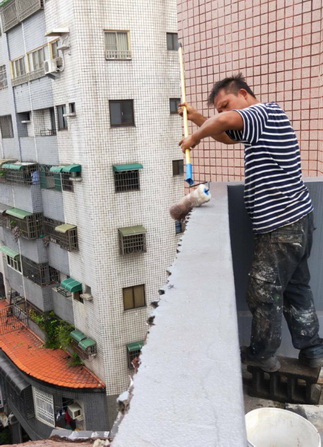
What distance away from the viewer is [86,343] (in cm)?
1349

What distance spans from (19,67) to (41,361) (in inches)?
377

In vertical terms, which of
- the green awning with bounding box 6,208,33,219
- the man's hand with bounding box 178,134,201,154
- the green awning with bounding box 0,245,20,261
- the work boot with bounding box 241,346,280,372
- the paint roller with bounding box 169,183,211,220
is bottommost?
the green awning with bounding box 0,245,20,261

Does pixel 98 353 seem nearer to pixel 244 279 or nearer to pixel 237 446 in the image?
pixel 244 279

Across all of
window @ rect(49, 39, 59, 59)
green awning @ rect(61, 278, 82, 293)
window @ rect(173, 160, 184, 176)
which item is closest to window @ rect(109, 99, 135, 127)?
window @ rect(173, 160, 184, 176)

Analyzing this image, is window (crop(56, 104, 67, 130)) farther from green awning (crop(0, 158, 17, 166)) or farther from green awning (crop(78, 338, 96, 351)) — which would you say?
green awning (crop(78, 338, 96, 351))

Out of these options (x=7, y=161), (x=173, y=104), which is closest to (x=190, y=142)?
(x=173, y=104)

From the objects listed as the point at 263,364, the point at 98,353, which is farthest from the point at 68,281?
the point at 263,364

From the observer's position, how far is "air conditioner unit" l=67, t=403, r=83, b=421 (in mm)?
13886

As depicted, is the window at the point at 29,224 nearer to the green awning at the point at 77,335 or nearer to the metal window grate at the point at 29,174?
the metal window grate at the point at 29,174

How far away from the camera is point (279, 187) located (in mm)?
2600

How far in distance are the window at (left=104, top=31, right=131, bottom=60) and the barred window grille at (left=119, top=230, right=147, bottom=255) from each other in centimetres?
468

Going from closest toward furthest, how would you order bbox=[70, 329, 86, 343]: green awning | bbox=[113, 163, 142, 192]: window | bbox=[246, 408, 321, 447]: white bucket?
1. bbox=[246, 408, 321, 447]: white bucket
2. bbox=[113, 163, 142, 192]: window
3. bbox=[70, 329, 86, 343]: green awning

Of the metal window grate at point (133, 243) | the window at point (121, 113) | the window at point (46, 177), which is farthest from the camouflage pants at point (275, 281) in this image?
the window at point (46, 177)

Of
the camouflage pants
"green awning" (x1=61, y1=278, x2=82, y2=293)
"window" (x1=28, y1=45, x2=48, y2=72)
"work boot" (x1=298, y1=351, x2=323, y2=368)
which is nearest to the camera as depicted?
the camouflage pants
